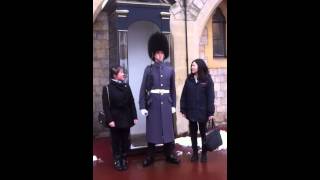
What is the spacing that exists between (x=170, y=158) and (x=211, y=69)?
10.1 feet

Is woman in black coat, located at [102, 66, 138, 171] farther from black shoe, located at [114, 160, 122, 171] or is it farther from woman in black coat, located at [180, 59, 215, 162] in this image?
woman in black coat, located at [180, 59, 215, 162]

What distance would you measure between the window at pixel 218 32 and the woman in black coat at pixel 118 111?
3.45 meters

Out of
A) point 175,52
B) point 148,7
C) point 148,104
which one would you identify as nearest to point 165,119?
point 148,104

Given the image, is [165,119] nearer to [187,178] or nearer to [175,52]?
[187,178]

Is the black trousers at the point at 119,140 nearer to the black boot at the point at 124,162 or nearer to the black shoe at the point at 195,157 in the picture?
the black boot at the point at 124,162

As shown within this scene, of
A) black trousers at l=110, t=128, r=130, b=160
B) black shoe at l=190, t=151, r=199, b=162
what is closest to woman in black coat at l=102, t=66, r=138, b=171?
black trousers at l=110, t=128, r=130, b=160

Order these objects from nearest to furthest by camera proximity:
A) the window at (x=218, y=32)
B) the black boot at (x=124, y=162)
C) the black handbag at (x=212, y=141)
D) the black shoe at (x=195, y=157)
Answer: the black boot at (x=124, y=162) < the black handbag at (x=212, y=141) < the black shoe at (x=195, y=157) < the window at (x=218, y=32)

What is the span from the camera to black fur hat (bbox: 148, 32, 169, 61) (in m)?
4.95

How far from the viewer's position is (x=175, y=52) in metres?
6.48

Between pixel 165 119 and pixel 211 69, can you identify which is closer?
pixel 165 119

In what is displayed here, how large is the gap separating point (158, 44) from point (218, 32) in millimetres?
3006

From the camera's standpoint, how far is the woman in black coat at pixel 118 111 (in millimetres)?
4543

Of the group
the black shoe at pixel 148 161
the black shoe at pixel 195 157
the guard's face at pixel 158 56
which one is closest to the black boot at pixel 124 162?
the black shoe at pixel 148 161

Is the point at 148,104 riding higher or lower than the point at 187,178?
higher
